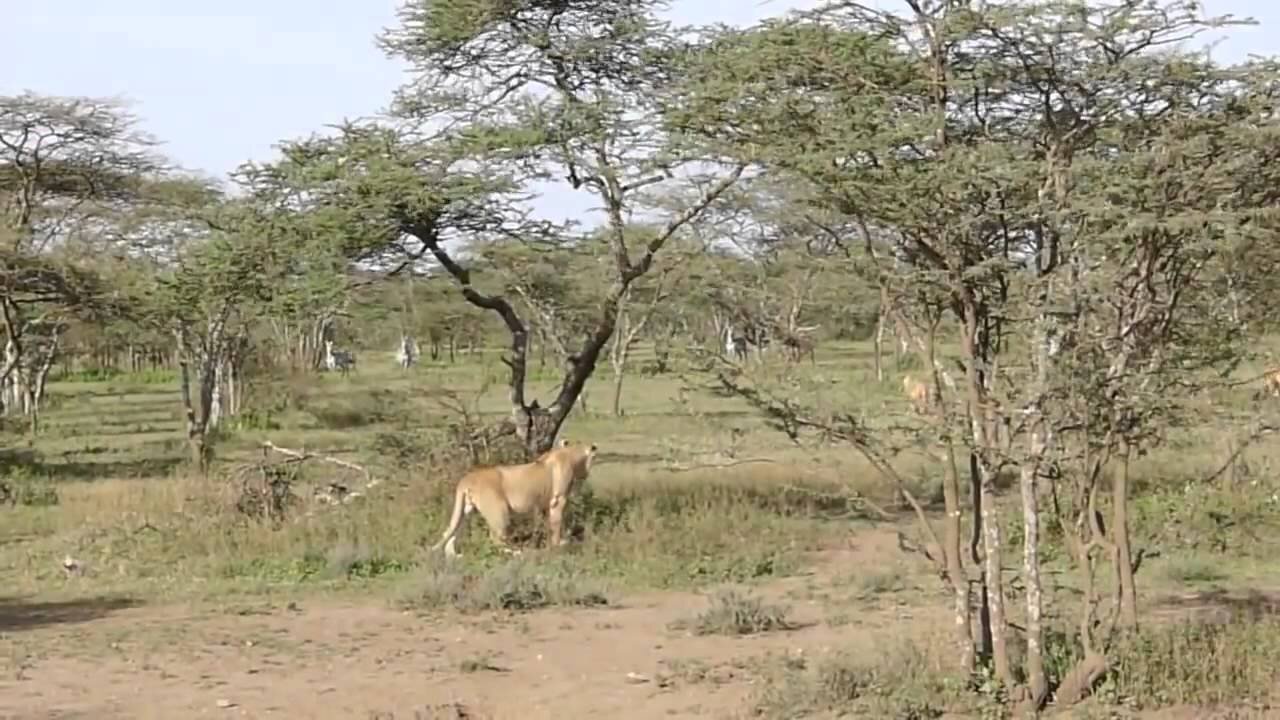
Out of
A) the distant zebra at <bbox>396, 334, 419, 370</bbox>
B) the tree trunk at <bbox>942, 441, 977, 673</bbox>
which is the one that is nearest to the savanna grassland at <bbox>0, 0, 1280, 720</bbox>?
the tree trunk at <bbox>942, 441, 977, 673</bbox>

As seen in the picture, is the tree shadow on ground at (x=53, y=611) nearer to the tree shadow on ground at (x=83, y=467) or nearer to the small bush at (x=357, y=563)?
the small bush at (x=357, y=563)

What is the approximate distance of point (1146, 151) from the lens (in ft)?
20.9

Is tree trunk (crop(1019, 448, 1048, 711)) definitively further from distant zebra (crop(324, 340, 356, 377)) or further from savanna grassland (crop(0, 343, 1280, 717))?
distant zebra (crop(324, 340, 356, 377))

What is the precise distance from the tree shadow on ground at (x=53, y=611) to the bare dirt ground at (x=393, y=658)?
3 centimetres

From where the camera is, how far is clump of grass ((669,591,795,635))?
943cm

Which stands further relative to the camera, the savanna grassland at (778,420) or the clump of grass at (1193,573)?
the clump of grass at (1193,573)

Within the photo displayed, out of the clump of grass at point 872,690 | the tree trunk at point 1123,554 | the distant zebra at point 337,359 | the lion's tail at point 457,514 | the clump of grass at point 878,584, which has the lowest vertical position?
the clump of grass at point 878,584

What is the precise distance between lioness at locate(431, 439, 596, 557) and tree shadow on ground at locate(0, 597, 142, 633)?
255cm

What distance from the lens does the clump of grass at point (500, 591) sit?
10539 mm

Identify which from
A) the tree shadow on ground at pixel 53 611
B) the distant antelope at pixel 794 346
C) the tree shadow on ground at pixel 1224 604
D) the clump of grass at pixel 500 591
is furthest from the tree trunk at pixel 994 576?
the tree shadow on ground at pixel 53 611

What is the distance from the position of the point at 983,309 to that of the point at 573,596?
15.9 ft

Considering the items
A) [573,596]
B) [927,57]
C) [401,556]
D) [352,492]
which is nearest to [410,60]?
[352,492]

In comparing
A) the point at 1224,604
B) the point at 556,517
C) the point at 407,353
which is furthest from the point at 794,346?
the point at 407,353

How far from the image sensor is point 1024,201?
6480 millimetres
